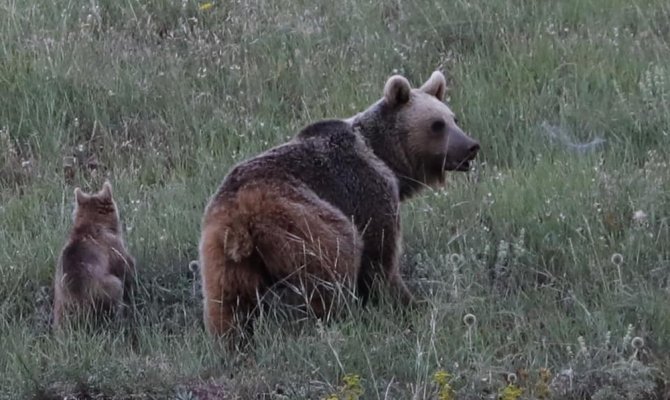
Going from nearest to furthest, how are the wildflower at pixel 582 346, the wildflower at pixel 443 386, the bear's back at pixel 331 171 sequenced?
the wildflower at pixel 443 386
the wildflower at pixel 582 346
the bear's back at pixel 331 171

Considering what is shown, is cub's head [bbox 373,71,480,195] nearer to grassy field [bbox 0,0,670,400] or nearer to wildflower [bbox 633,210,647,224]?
grassy field [bbox 0,0,670,400]

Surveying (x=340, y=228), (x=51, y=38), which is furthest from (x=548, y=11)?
(x=340, y=228)

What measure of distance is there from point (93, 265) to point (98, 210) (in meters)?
0.74

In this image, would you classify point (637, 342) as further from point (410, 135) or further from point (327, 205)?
point (410, 135)

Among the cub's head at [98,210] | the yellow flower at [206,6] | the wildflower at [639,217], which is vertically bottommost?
the wildflower at [639,217]

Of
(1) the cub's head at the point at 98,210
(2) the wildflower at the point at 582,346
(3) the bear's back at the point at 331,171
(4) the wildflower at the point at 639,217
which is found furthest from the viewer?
(1) the cub's head at the point at 98,210

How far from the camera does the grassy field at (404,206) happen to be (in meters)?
6.11

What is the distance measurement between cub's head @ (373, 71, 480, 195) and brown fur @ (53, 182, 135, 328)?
1.62 meters

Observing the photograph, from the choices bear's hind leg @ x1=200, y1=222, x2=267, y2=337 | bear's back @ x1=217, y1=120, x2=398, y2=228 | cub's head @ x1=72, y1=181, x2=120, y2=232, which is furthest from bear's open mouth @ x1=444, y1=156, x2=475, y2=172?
cub's head @ x1=72, y1=181, x2=120, y2=232

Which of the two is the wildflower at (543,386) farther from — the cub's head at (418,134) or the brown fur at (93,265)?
the brown fur at (93,265)

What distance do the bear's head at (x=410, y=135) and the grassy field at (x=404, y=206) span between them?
535mm

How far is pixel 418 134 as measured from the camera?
7398 mm

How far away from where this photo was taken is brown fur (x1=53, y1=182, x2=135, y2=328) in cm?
699

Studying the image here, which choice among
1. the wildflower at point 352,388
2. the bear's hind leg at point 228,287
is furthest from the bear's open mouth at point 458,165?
the wildflower at point 352,388
